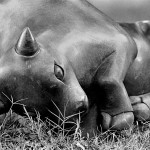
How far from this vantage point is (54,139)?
8.14 ft

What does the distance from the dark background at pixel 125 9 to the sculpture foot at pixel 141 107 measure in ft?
2.84

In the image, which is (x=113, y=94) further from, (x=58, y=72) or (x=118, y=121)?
(x=58, y=72)

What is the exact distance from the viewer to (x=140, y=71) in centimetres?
282

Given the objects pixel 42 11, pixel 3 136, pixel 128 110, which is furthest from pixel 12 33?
pixel 128 110

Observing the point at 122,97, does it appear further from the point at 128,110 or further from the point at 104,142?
the point at 104,142

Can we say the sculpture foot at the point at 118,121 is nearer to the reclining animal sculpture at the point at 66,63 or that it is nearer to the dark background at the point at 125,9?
the reclining animal sculpture at the point at 66,63

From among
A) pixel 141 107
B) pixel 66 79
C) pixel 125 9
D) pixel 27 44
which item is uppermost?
pixel 27 44

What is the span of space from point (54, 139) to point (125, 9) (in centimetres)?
138

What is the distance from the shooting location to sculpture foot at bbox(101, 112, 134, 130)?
257cm

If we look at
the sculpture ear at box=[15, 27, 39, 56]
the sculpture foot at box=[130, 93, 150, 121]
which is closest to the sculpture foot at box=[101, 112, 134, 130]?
the sculpture foot at box=[130, 93, 150, 121]

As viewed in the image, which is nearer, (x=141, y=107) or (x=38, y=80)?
(x=38, y=80)

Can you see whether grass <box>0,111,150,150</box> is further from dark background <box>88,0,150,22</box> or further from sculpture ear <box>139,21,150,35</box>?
dark background <box>88,0,150,22</box>

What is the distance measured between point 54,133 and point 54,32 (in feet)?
1.76

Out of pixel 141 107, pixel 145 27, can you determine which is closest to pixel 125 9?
pixel 145 27
